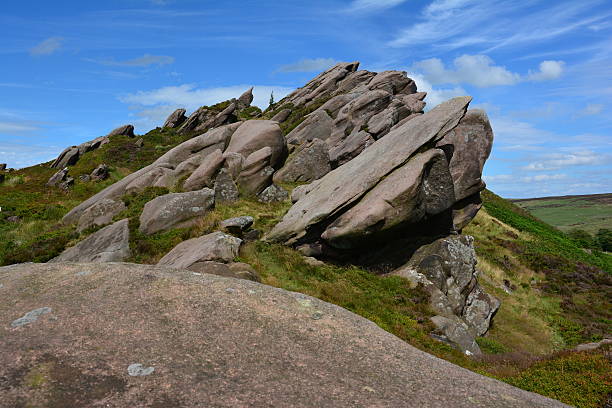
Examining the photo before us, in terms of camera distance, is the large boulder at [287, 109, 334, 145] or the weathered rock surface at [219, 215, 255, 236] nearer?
the weathered rock surface at [219, 215, 255, 236]

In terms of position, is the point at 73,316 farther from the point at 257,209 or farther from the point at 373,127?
the point at 373,127

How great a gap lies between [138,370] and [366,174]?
61.0 ft

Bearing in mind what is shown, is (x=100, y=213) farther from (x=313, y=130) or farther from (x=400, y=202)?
(x=313, y=130)

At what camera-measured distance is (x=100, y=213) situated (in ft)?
99.4

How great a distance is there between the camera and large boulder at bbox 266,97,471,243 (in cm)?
A: 2323

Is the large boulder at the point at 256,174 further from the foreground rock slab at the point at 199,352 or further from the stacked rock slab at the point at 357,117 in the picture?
the foreground rock slab at the point at 199,352

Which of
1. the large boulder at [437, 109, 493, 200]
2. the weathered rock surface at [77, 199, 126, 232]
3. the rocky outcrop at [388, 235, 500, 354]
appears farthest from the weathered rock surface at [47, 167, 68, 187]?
the large boulder at [437, 109, 493, 200]

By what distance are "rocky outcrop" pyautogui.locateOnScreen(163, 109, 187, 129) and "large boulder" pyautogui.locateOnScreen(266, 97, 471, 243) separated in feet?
207

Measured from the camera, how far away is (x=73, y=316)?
29.3 ft

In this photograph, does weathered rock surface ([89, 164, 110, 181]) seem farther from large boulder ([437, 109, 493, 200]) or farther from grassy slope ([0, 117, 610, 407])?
large boulder ([437, 109, 493, 200])

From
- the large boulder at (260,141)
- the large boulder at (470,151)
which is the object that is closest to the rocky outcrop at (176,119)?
the large boulder at (260,141)

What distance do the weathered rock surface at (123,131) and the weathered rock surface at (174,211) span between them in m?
54.4

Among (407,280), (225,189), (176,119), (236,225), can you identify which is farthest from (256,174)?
(176,119)

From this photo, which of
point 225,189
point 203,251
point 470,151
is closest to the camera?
point 203,251
